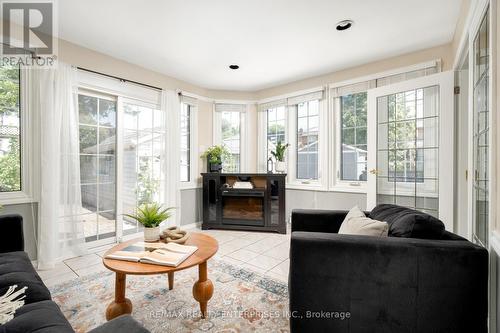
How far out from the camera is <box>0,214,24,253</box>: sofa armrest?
172cm

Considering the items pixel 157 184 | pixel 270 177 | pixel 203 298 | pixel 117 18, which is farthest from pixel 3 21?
pixel 270 177

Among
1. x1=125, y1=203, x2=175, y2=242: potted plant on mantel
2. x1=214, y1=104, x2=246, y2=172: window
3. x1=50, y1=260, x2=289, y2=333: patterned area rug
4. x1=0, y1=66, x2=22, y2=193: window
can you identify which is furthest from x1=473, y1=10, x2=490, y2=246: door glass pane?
x1=0, y1=66, x2=22, y2=193: window

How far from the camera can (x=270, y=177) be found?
382cm

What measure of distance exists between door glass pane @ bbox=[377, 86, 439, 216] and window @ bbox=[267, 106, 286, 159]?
1682 millimetres

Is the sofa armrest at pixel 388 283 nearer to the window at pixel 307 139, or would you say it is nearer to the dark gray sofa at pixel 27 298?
the dark gray sofa at pixel 27 298

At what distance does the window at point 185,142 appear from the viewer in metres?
4.04

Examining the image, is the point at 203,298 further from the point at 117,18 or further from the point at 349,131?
the point at 349,131

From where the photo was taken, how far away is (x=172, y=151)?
3670 mm

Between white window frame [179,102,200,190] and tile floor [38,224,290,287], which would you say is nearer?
tile floor [38,224,290,287]

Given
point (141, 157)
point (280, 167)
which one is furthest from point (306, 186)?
point (141, 157)

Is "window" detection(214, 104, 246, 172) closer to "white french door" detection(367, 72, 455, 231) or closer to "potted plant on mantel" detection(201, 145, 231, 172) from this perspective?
"potted plant on mantel" detection(201, 145, 231, 172)

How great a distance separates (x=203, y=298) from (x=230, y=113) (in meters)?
3.44

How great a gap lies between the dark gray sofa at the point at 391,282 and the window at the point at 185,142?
10.0 ft

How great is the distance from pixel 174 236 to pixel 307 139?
2.86 meters
